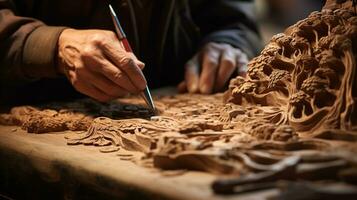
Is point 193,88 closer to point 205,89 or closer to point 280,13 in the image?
point 205,89

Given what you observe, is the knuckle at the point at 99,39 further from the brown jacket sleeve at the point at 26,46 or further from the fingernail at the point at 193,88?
the fingernail at the point at 193,88

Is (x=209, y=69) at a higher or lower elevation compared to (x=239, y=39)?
lower

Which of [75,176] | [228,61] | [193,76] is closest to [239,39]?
[228,61]

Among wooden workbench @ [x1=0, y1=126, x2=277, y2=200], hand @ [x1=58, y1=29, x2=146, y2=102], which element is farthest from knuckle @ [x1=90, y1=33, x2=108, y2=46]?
wooden workbench @ [x1=0, y1=126, x2=277, y2=200]

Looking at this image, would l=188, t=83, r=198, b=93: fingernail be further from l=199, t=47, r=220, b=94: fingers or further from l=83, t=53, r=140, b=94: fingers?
l=83, t=53, r=140, b=94: fingers

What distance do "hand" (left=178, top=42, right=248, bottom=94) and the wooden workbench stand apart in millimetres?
899

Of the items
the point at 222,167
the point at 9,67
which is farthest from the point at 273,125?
the point at 9,67

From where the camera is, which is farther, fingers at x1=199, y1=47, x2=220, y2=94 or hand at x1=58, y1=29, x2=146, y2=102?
fingers at x1=199, y1=47, x2=220, y2=94

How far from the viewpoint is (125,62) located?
1.82 meters

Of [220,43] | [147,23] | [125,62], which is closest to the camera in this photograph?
[125,62]

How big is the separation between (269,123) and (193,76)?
105 centimetres

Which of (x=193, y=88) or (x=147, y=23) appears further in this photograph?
(x=147, y=23)

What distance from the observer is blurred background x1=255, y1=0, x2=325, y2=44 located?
4.88 meters

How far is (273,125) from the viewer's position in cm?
142
